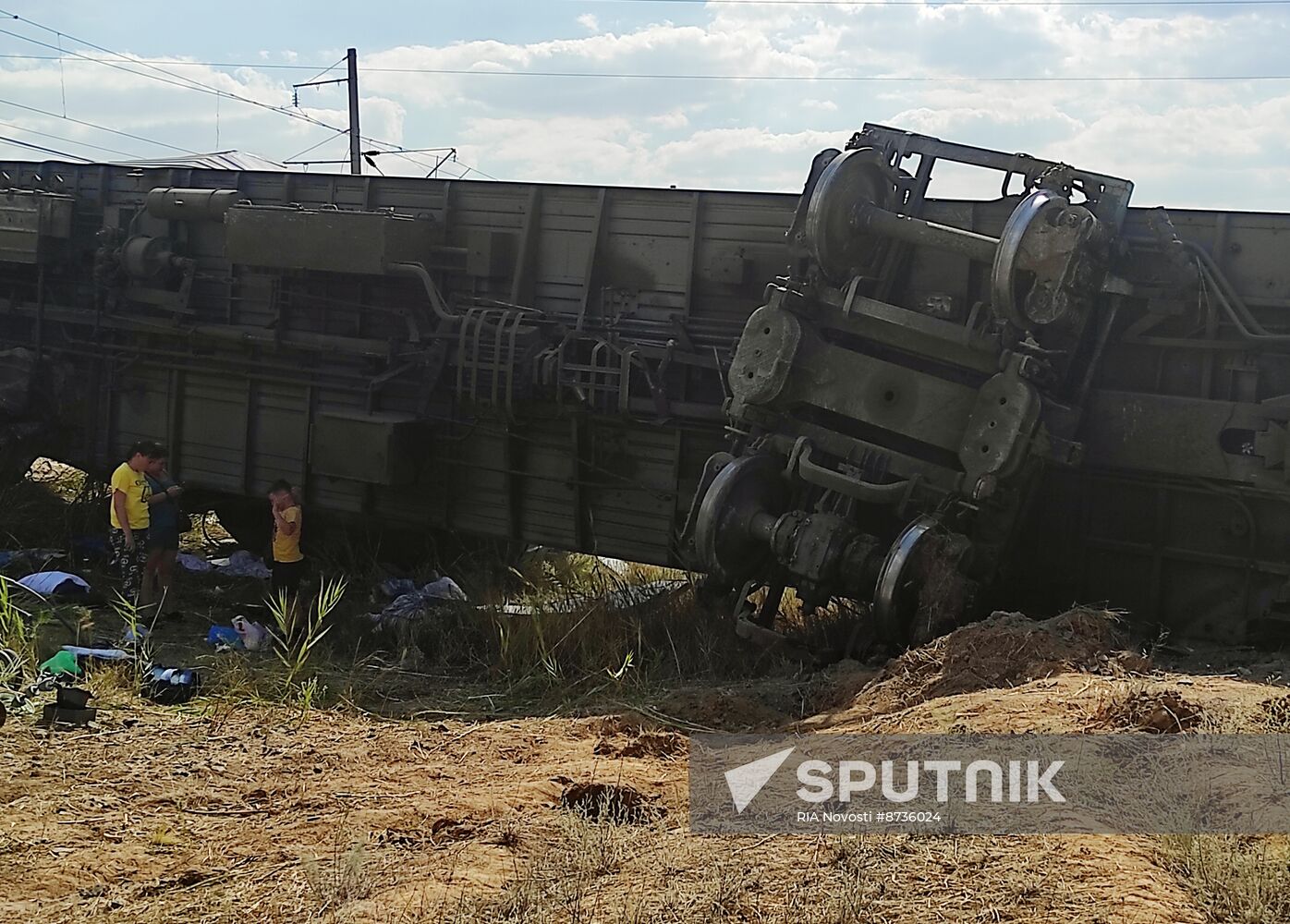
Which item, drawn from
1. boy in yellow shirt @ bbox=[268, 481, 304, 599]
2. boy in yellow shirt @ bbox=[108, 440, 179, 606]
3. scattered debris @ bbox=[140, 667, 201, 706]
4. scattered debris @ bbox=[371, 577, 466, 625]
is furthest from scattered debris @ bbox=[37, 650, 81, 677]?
scattered debris @ bbox=[371, 577, 466, 625]

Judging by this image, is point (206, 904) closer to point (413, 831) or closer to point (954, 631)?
point (413, 831)

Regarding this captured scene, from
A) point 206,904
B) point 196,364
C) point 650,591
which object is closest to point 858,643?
point 650,591

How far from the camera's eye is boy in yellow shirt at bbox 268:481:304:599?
10164 millimetres

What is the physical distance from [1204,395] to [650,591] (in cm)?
418

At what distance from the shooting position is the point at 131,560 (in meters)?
10.6

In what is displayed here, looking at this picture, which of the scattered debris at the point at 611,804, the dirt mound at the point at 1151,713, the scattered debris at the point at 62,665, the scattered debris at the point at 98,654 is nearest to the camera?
the scattered debris at the point at 611,804

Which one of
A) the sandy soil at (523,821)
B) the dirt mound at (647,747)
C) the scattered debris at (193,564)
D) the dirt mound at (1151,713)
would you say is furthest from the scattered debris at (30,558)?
the dirt mound at (1151,713)

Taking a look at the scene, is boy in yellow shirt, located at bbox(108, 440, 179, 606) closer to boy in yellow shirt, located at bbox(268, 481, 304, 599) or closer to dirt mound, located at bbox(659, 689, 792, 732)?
boy in yellow shirt, located at bbox(268, 481, 304, 599)

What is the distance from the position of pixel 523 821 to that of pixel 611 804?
14.6 inches

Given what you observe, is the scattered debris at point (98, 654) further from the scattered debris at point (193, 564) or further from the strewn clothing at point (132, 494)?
the scattered debris at point (193, 564)

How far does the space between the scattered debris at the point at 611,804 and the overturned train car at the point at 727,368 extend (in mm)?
3119

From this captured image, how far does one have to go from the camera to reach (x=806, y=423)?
9.43m

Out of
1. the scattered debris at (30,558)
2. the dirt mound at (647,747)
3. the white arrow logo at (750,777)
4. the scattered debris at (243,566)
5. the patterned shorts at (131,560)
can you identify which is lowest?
the scattered debris at (243,566)

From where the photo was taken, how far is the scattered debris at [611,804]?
17.6 feet
